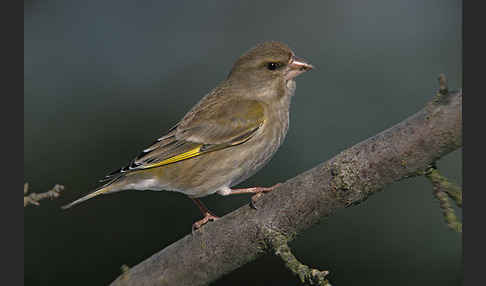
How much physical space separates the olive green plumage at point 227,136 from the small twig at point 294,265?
4.33 ft

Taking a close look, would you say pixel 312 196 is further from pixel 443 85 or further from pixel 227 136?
pixel 227 136

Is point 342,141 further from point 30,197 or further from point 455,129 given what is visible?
point 30,197

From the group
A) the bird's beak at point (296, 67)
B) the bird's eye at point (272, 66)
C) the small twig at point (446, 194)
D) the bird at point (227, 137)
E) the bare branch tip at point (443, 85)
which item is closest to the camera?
the small twig at point (446, 194)

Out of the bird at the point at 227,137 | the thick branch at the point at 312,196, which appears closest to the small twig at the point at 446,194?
the thick branch at the point at 312,196

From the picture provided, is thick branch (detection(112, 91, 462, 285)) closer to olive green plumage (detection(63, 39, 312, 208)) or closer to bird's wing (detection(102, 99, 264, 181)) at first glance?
olive green plumage (detection(63, 39, 312, 208))

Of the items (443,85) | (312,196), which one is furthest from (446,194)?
(312,196)

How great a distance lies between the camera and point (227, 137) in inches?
159

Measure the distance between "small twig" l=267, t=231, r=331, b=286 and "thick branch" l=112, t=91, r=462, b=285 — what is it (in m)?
0.05

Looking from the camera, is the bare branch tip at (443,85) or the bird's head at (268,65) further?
the bird's head at (268,65)

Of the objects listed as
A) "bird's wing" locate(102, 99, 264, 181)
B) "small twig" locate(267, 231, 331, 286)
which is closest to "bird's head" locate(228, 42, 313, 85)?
"bird's wing" locate(102, 99, 264, 181)

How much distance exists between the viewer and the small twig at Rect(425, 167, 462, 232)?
6.81 feet

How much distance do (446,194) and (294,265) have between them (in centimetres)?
70

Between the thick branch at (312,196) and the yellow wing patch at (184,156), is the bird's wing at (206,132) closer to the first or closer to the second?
the yellow wing patch at (184,156)

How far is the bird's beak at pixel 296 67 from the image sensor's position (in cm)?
409
